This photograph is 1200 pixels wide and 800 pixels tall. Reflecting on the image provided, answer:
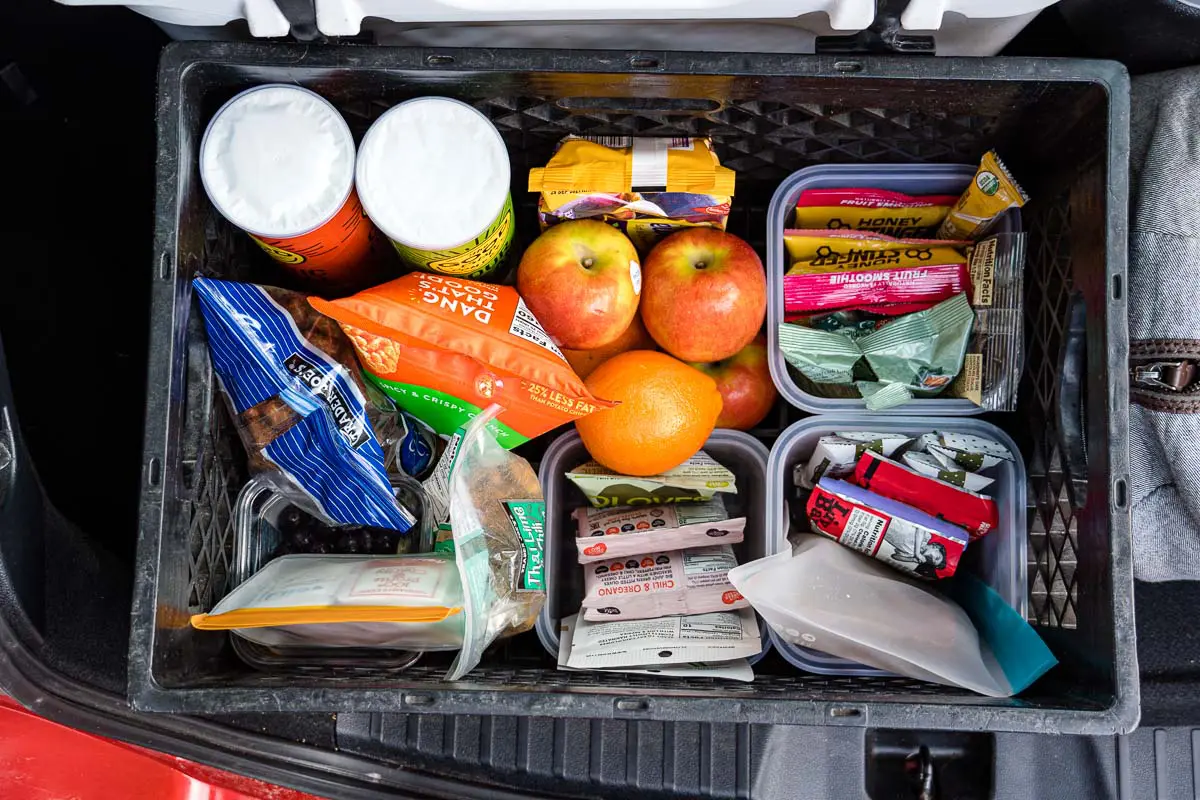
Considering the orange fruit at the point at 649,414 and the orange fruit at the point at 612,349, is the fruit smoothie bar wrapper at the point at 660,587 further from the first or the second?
the orange fruit at the point at 612,349

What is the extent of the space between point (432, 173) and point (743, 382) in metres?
0.41

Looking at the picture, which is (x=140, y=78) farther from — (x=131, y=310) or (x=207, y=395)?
(x=207, y=395)

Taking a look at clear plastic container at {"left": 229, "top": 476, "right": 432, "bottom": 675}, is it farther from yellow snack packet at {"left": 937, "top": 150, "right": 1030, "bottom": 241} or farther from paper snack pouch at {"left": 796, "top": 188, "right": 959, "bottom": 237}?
yellow snack packet at {"left": 937, "top": 150, "right": 1030, "bottom": 241}

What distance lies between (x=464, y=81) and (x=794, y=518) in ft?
1.85

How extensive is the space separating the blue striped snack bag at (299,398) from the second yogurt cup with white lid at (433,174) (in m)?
0.15

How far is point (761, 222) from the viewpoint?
3.40 feet

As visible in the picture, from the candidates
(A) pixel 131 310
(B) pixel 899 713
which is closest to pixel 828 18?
(B) pixel 899 713

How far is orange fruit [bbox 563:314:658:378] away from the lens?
939 mm

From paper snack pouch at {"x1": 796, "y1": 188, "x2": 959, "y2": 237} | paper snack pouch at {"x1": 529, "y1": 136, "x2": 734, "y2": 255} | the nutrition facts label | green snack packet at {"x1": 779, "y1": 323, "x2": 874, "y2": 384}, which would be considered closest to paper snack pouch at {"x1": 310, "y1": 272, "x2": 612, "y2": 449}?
the nutrition facts label

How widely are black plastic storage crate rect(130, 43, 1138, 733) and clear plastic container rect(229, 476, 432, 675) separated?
0.02 metres

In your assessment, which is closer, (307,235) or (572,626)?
(307,235)

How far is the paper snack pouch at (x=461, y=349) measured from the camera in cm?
79

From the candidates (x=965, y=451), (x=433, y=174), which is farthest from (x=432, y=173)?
(x=965, y=451)

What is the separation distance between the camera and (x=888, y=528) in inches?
34.9
